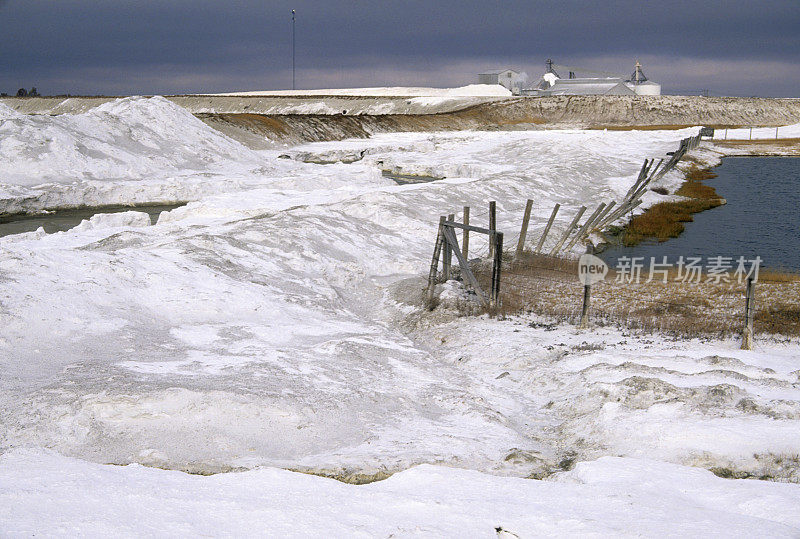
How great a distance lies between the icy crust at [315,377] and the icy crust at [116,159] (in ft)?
36.5

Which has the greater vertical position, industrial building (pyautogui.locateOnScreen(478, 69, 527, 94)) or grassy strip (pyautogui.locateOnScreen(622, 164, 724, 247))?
industrial building (pyautogui.locateOnScreen(478, 69, 527, 94))

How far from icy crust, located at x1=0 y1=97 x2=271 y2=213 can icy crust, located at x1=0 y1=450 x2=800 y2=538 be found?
847 inches

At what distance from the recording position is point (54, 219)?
22.6m

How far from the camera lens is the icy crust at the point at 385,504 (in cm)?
459

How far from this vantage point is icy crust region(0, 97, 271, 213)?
82.4ft

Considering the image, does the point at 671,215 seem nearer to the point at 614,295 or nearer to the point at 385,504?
the point at 614,295

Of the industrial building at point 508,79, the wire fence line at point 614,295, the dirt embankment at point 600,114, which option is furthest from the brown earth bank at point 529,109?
the wire fence line at point 614,295

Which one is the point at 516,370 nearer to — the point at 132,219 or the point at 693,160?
the point at 132,219

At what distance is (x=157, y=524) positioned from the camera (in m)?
4.52

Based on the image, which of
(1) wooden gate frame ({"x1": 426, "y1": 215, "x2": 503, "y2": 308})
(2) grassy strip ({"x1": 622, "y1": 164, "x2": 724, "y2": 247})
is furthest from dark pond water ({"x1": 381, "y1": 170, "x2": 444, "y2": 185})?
(1) wooden gate frame ({"x1": 426, "y1": 215, "x2": 503, "y2": 308})

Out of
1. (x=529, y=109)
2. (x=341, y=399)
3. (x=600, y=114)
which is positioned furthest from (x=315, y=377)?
(x=600, y=114)

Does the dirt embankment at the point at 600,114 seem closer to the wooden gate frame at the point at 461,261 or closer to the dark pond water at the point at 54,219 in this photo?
the dark pond water at the point at 54,219

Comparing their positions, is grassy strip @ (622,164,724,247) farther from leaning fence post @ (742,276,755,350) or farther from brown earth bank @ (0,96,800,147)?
brown earth bank @ (0,96,800,147)

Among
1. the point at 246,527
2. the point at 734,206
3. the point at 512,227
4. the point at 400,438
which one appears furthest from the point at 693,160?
the point at 246,527
